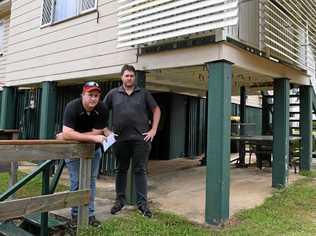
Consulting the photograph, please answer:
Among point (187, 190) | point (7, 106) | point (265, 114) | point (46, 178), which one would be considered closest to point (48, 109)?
point (7, 106)

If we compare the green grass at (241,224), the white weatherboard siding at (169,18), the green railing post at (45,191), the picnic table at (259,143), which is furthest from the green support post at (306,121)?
the green railing post at (45,191)

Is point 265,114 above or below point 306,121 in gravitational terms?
above

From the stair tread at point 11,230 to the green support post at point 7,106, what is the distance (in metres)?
5.68

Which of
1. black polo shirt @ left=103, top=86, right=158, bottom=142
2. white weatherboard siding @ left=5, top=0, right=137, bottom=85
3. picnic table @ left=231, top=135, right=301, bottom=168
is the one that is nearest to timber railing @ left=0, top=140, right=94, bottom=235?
black polo shirt @ left=103, top=86, right=158, bottom=142

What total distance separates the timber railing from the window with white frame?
3.65 metres

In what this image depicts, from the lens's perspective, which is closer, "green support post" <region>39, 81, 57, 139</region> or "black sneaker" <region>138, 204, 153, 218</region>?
"black sneaker" <region>138, 204, 153, 218</region>

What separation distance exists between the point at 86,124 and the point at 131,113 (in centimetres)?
65

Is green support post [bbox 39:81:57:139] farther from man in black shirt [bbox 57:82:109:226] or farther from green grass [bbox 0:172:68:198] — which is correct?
man in black shirt [bbox 57:82:109:226]

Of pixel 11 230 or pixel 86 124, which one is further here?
pixel 11 230

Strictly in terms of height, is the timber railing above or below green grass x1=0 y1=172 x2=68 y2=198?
above

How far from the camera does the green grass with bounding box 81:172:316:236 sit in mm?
4066

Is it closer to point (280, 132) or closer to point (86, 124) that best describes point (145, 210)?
point (86, 124)

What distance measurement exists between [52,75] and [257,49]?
4.23 metres

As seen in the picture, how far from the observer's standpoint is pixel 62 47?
293 inches
